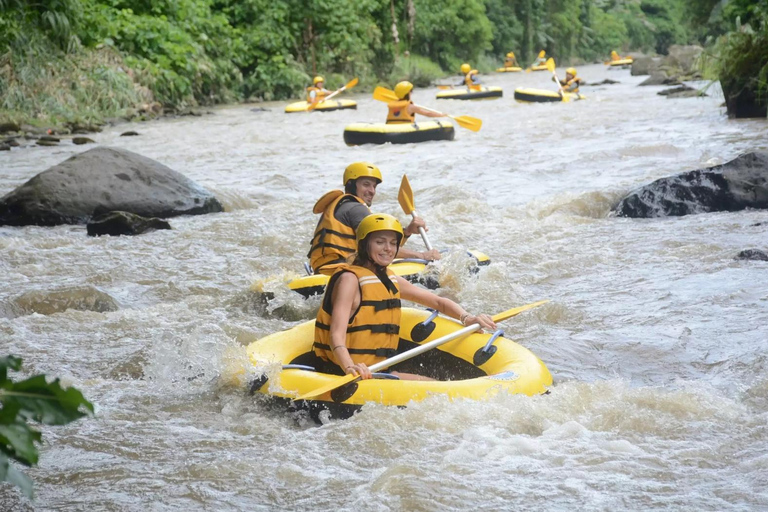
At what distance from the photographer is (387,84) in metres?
27.2

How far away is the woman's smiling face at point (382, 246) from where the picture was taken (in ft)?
12.7

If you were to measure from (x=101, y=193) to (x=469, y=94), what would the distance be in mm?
13979

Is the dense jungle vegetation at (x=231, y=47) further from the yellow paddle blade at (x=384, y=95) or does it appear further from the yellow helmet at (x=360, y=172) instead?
the yellow helmet at (x=360, y=172)

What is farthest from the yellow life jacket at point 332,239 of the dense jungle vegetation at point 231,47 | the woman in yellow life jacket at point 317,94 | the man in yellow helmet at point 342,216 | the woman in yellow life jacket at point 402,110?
the woman in yellow life jacket at point 317,94

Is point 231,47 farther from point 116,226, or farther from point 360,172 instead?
point 360,172

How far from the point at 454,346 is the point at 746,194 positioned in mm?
4501

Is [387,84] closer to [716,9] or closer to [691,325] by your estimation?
[716,9]

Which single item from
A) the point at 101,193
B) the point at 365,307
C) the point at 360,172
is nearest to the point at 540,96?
the point at 101,193

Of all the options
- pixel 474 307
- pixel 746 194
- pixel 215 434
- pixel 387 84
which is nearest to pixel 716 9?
pixel 746 194

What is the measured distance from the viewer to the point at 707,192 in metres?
7.72

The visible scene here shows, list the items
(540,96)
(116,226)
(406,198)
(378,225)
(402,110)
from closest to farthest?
1. (378,225)
2. (406,198)
3. (116,226)
4. (402,110)
5. (540,96)

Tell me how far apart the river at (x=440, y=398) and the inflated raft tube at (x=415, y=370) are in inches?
2.5

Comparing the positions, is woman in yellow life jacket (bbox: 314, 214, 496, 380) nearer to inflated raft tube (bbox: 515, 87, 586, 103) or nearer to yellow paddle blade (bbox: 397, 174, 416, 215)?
yellow paddle blade (bbox: 397, 174, 416, 215)

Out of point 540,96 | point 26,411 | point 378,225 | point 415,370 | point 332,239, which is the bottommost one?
point 415,370
